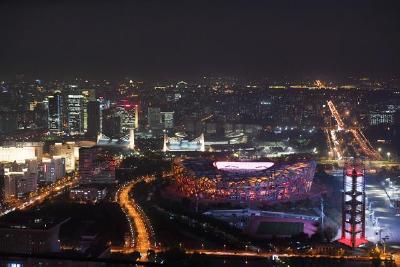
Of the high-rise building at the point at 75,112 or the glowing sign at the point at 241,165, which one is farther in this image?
the high-rise building at the point at 75,112

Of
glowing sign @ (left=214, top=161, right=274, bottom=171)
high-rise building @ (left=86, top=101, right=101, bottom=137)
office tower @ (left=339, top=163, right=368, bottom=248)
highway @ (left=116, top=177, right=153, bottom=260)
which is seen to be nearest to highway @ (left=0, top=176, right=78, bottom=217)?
highway @ (left=116, top=177, right=153, bottom=260)

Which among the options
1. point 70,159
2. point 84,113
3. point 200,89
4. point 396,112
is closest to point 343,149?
point 396,112

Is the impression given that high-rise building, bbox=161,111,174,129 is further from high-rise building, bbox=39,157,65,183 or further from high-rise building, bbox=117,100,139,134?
high-rise building, bbox=39,157,65,183

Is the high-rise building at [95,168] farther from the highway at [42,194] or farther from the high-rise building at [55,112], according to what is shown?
the high-rise building at [55,112]

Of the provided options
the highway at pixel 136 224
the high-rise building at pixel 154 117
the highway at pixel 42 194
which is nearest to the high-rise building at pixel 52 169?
the highway at pixel 42 194

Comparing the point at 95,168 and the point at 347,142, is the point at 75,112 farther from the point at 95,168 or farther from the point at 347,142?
the point at 347,142
